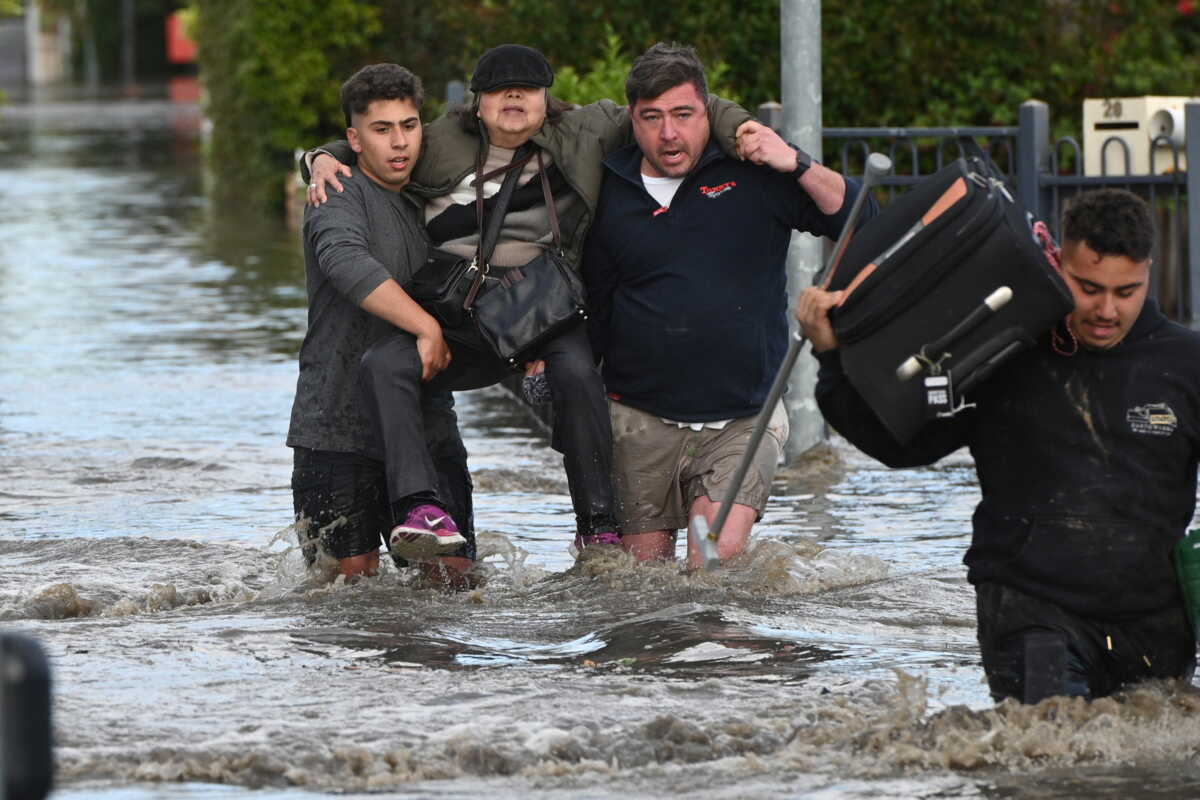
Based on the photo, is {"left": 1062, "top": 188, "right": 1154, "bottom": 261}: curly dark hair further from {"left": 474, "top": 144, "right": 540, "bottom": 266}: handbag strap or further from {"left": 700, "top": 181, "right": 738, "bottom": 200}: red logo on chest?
{"left": 474, "top": 144, "right": 540, "bottom": 266}: handbag strap

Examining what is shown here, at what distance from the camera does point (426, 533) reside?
6348 millimetres

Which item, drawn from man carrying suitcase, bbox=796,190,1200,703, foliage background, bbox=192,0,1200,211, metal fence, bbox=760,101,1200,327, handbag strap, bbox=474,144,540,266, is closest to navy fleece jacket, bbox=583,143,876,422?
handbag strap, bbox=474,144,540,266

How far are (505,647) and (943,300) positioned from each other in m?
2.02

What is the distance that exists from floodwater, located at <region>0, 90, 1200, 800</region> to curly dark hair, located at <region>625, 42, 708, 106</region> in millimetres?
1457

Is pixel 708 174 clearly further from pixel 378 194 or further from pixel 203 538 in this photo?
pixel 203 538

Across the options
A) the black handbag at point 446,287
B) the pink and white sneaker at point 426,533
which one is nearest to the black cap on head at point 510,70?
the black handbag at point 446,287

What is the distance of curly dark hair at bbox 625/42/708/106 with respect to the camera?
6.28 meters

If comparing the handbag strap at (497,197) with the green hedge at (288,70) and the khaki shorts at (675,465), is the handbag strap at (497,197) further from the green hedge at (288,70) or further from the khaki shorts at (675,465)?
the green hedge at (288,70)

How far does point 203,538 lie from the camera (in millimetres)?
8273

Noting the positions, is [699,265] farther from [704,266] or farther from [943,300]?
[943,300]

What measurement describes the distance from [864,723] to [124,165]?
29.9 metres

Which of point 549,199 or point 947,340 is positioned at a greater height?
point 549,199

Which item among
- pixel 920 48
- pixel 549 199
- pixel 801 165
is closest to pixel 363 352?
pixel 549 199

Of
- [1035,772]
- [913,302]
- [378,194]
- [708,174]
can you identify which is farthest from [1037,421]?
[378,194]
